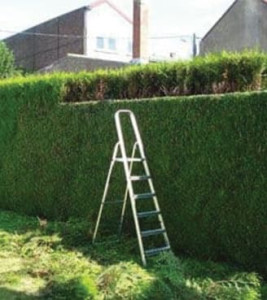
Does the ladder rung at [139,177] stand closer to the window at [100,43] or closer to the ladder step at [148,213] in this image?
the ladder step at [148,213]

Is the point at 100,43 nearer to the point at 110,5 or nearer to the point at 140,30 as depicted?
the point at 110,5

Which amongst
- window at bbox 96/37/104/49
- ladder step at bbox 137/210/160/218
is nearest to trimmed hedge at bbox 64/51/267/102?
ladder step at bbox 137/210/160/218

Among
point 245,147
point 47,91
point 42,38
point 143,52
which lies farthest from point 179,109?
point 42,38

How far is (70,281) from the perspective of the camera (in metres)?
6.41

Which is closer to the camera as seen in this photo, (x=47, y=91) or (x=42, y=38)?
(x=47, y=91)

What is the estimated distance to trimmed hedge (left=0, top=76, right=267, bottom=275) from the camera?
708 centimetres

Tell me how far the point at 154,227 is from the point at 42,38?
116 ft

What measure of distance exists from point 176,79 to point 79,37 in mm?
30756

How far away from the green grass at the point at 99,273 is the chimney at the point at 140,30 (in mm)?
17064

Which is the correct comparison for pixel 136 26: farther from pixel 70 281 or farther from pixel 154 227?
pixel 70 281

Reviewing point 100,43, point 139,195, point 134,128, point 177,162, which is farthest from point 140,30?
point 139,195

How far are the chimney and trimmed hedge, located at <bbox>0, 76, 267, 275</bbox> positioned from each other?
1427cm

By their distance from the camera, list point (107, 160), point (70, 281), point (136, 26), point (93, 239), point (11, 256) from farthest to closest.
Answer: point (136, 26), point (107, 160), point (93, 239), point (11, 256), point (70, 281)

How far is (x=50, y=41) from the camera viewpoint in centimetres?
4134
